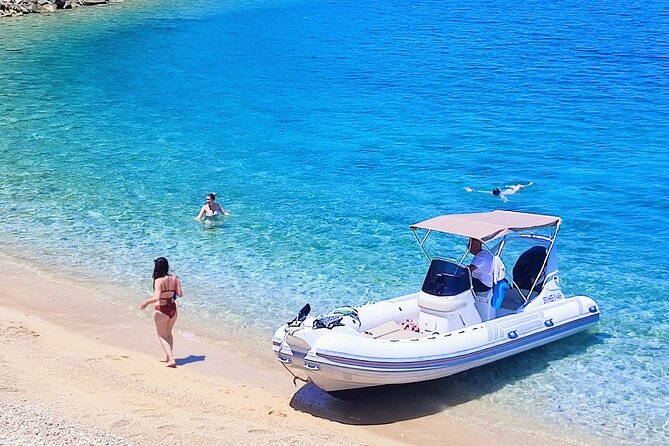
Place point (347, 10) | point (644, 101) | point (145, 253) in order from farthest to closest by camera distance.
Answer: point (347, 10) < point (644, 101) < point (145, 253)

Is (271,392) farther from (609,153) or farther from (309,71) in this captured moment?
(309,71)

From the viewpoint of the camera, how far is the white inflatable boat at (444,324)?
883 cm

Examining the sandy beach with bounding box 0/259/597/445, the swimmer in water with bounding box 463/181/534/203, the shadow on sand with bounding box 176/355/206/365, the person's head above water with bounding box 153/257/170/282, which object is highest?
the person's head above water with bounding box 153/257/170/282

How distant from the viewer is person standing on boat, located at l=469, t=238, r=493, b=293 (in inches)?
410

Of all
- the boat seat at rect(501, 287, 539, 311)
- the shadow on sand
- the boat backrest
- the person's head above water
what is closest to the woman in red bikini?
the person's head above water

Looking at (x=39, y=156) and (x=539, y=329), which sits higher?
(x=539, y=329)

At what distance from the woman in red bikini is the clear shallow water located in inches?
84.0

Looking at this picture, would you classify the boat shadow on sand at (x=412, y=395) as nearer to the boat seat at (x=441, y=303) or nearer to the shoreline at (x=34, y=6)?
the boat seat at (x=441, y=303)

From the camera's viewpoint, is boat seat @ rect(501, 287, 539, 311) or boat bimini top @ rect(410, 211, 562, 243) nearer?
boat bimini top @ rect(410, 211, 562, 243)

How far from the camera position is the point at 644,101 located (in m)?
26.0

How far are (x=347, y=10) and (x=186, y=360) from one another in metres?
43.8

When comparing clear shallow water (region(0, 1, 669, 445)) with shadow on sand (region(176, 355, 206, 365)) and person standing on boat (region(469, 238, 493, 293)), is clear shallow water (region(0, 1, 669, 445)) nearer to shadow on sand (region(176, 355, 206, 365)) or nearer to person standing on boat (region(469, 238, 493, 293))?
person standing on boat (region(469, 238, 493, 293))

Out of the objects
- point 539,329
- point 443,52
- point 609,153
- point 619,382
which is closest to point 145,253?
point 539,329

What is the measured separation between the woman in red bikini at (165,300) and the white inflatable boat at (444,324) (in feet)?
4.51
